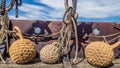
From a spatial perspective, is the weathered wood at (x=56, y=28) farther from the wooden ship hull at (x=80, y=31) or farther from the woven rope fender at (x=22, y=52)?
the woven rope fender at (x=22, y=52)

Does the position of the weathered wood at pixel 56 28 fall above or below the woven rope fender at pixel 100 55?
above

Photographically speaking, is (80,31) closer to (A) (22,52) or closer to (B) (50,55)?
(B) (50,55)

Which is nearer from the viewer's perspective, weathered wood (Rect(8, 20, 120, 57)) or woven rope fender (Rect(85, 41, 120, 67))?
woven rope fender (Rect(85, 41, 120, 67))

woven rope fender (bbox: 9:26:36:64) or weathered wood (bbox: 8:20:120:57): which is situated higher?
weathered wood (bbox: 8:20:120:57)

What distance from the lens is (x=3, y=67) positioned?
285 cm

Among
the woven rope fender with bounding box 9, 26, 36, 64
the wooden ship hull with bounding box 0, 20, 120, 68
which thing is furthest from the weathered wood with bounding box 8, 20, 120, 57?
the woven rope fender with bounding box 9, 26, 36, 64

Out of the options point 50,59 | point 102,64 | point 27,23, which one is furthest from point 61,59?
point 27,23

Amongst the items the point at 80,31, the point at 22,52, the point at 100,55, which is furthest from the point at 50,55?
the point at 80,31

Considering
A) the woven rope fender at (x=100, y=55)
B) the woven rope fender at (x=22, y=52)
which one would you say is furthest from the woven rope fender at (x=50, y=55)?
the woven rope fender at (x=100, y=55)

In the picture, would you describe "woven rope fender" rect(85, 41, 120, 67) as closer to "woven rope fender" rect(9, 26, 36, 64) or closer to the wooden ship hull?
the wooden ship hull

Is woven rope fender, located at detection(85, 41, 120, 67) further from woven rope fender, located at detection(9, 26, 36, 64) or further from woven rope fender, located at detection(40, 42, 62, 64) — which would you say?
woven rope fender, located at detection(9, 26, 36, 64)

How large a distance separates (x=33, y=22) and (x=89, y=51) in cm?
91

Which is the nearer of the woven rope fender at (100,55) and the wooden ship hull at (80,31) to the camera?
the woven rope fender at (100,55)

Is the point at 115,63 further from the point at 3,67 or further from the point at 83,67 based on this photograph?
the point at 3,67
